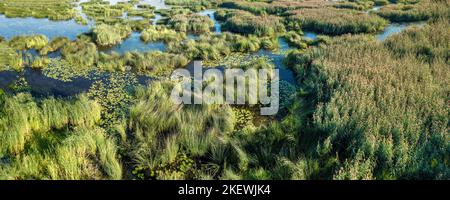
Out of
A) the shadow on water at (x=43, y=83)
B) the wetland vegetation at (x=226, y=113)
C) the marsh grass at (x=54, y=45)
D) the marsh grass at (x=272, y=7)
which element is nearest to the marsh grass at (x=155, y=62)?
the wetland vegetation at (x=226, y=113)

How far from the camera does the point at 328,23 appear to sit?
930 inches

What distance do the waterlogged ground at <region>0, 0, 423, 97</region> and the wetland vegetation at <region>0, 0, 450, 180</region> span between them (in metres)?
0.11

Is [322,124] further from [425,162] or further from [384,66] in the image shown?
[384,66]

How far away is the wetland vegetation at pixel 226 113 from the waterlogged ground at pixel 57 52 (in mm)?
110

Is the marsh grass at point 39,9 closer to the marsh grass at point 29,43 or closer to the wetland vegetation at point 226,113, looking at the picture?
the marsh grass at point 29,43

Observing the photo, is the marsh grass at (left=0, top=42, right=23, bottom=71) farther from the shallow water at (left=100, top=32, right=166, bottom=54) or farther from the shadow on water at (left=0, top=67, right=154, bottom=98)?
the shallow water at (left=100, top=32, right=166, bottom=54)

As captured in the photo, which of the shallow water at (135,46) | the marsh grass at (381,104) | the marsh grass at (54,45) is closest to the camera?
the marsh grass at (381,104)

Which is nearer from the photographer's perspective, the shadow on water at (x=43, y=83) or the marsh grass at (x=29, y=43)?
the shadow on water at (x=43, y=83)

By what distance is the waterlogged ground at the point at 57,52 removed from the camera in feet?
46.3

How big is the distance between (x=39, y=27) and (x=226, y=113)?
2088 cm

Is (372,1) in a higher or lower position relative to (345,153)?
higher

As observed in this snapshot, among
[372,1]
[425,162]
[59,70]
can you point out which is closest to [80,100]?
[59,70]

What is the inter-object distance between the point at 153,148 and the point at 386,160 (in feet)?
18.5

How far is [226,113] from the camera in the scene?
10820 millimetres
